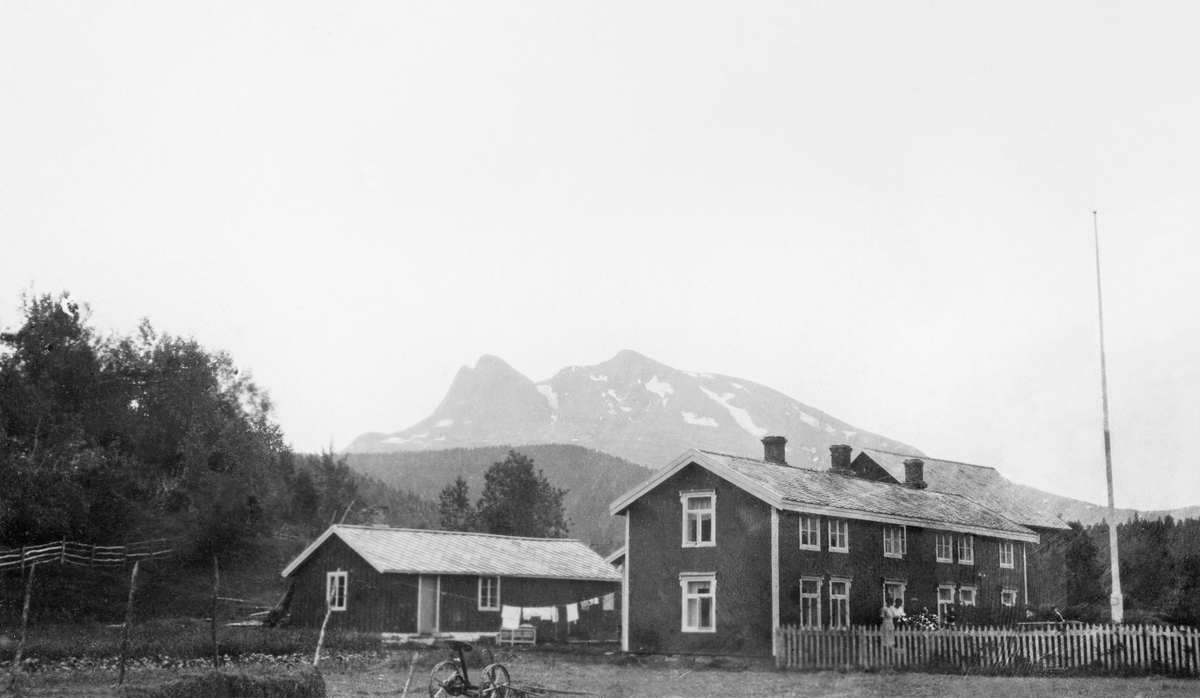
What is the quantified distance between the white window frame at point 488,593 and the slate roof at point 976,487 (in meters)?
17.9

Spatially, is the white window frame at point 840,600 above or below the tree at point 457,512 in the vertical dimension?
below

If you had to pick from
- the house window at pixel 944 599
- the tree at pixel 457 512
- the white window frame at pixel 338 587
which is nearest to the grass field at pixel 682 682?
the house window at pixel 944 599

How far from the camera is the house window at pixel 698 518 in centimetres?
3509

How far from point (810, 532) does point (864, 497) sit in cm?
424

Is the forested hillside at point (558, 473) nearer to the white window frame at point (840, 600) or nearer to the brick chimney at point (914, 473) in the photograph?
the brick chimney at point (914, 473)

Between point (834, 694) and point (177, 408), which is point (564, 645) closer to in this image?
point (834, 694)

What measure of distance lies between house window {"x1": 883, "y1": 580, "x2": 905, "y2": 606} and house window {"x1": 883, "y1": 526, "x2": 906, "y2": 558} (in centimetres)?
90

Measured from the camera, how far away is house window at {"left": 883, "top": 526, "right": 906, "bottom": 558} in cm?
3784

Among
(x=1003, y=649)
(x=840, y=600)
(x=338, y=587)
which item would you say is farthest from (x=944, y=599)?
(x=338, y=587)

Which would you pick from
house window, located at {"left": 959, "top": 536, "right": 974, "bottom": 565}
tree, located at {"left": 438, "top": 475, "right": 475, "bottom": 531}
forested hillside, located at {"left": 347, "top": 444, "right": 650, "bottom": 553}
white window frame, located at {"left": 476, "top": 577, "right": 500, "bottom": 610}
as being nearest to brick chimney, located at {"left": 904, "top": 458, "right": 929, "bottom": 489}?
house window, located at {"left": 959, "top": 536, "right": 974, "bottom": 565}

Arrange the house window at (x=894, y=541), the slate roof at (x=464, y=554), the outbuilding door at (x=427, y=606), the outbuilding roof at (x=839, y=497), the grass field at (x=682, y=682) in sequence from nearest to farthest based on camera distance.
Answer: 1. the grass field at (x=682, y=682)
2. the outbuilding roof at (x=839, y=497)
3. the house window at (x=894, y=541)
4. the outbuilding door at (x=427, y=606)
5. the slate roof at (x=464, y=554)

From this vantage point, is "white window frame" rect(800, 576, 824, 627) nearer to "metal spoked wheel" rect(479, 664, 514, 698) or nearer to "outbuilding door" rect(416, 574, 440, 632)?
"outbuilding door" rect(416, 574, 440, 632)

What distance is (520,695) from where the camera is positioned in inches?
767

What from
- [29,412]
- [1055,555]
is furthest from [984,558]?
[29,412]
